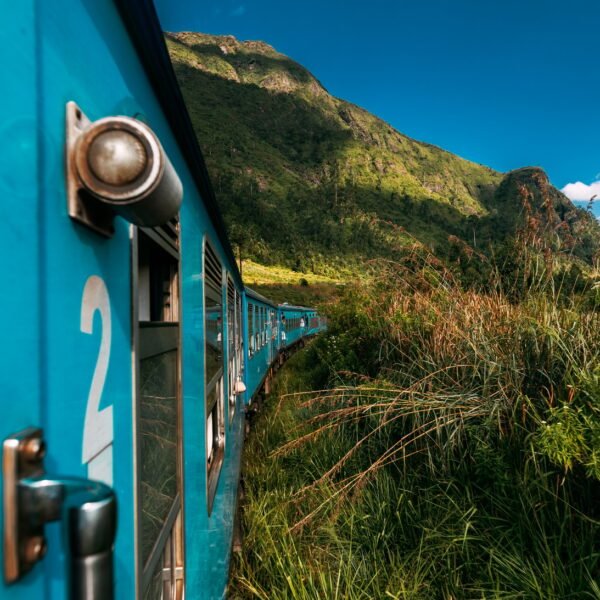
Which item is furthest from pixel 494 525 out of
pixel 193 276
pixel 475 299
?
pixel 193 276

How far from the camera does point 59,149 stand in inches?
26.9

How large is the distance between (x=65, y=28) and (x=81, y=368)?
58 cm

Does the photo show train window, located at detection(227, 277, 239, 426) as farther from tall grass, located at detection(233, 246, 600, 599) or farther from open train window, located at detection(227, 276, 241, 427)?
tall grass, located at detection(233, 246, 600, 599)

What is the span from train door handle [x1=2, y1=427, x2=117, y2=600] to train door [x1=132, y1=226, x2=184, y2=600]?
50cm

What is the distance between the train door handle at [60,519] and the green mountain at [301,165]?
4965 cm

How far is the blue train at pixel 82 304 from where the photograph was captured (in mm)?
529

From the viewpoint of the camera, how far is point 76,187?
0.71 meters

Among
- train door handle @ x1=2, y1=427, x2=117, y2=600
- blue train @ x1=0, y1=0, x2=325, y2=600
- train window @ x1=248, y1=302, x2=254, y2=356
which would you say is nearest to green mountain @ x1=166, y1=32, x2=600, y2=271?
train window @ x1=248, y1=302, x2=254, y2=356

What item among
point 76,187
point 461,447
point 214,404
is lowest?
point 461,447

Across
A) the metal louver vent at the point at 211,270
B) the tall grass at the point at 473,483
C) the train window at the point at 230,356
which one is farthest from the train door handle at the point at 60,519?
the train window at the point at 230,356

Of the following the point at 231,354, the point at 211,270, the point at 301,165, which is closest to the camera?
the point at 211,270

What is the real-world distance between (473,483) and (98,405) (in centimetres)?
287

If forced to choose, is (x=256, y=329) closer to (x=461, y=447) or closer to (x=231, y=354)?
(x=231, y=354)

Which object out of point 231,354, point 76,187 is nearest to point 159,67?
point 76,187
